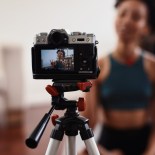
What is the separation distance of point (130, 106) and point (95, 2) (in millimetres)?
413

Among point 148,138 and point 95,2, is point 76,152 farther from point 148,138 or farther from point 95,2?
point 148,138

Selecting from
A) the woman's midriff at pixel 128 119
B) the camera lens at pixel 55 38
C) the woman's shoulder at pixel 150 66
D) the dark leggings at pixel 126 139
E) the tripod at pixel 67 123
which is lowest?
the dark leggings at pixel 126 139

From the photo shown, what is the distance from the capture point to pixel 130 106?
988mm

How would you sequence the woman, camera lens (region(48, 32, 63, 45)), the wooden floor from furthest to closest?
the wooden floor, the woman, camera lens (region(48, 32, 63, 45))

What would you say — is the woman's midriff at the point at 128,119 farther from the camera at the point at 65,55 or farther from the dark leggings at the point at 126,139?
the camera at the point at 65,55

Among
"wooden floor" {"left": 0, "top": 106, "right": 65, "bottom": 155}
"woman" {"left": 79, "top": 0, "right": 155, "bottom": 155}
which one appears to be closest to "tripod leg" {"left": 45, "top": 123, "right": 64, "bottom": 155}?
"woman" {"left": 79, "top": 0, "right": 155, "bottom": 155}

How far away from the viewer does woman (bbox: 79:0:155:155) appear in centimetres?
96

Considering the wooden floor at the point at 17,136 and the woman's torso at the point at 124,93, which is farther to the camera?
the wooden floor at the point at 17,136

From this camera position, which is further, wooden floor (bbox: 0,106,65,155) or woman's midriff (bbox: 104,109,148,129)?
wooden floor (bbox: 0,106,65,155)

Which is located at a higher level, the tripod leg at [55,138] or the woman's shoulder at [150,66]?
the woman's shoulder at [150,66]

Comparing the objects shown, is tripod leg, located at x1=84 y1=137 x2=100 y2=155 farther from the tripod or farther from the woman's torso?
the woman's torso

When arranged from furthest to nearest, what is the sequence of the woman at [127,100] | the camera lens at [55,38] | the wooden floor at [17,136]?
1. the wooden floor at [17,136]
2. the woman at [127,100]
3. the camera lens at [55,38]

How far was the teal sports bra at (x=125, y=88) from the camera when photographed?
1.00 meters

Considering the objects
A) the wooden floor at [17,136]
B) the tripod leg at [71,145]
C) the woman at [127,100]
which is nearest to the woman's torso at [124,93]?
the woman at [127,100]
